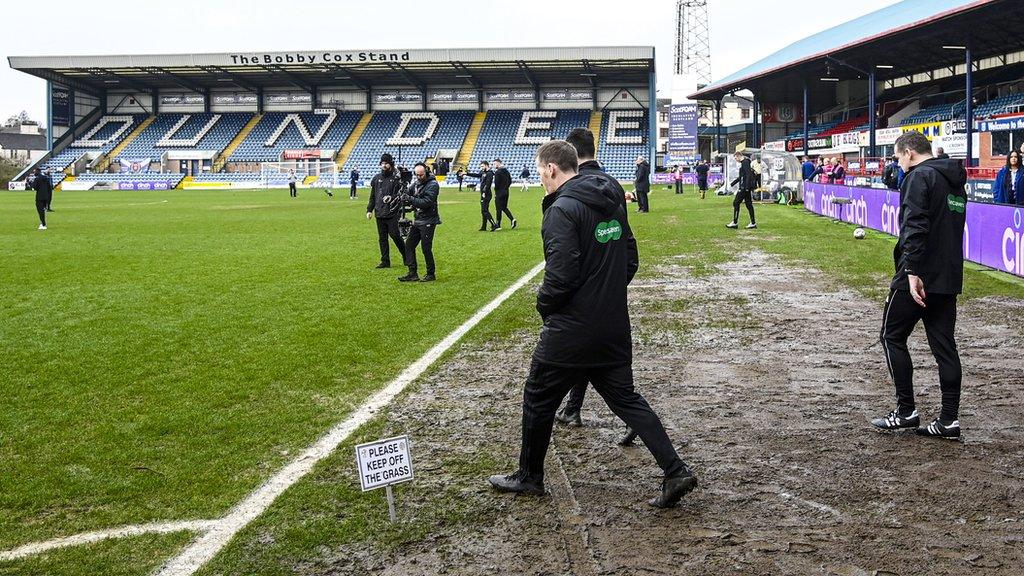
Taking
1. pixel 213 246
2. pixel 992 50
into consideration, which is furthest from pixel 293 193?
pixel 992 50

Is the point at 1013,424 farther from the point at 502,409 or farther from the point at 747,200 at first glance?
the point at 747,200

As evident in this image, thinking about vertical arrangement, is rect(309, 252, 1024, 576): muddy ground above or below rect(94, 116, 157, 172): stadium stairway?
below

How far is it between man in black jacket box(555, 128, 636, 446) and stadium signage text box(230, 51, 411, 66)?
63.1 meters

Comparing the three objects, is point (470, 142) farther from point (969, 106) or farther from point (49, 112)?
point (969, 106)

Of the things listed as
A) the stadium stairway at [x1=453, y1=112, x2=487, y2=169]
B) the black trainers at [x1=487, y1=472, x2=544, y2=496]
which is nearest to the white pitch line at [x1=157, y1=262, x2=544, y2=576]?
the black trainers at [x1=487, y1=472, x2=544, y2=496]

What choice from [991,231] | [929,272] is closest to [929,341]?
[929,272]

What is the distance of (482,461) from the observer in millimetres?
5340

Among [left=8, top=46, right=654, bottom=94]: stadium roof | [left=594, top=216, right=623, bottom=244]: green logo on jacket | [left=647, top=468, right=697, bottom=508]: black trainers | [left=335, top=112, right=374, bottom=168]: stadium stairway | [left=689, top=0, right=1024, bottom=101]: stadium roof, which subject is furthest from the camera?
[left=335, top=112, right=374, bottom=168]: stadium stairway

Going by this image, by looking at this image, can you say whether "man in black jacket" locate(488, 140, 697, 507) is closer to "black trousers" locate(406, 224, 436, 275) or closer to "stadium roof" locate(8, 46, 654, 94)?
"black trousers" locate(406, 224, 436, 275)

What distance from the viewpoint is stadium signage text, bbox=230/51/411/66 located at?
6650cm

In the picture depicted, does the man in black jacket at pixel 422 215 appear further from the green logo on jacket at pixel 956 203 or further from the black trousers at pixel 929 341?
the green logo on jacket at pixel 956 203

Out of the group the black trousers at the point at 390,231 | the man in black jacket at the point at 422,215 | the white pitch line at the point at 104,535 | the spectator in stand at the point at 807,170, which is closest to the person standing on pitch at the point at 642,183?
the spectator in stand at the point at 807,170

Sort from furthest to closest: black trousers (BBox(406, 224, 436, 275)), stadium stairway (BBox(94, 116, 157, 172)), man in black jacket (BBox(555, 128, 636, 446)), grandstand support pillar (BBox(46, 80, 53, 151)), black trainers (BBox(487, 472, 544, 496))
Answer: grandstand support pillar (BBox(46, 80, 53, 151)), stadium stairway (BBox(94, 116, 157, 172)), black trousers (BBox(406, 224, 436, 275)), man in black jacket (BBox(555, 128, 636, 446)), black trainers (BBox(487, 472, 544, 496))

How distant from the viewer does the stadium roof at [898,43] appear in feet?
113
